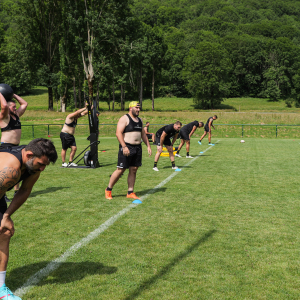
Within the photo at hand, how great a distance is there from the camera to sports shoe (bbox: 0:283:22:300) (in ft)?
10.4

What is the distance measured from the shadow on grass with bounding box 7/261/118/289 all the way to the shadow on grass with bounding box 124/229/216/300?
0.47m

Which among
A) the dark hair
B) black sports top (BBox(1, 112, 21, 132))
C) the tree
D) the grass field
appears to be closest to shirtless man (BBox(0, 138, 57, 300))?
the dark hair

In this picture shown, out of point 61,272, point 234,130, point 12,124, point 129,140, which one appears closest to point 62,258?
point 61,272

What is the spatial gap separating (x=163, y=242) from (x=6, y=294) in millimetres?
2233

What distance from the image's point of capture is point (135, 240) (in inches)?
192

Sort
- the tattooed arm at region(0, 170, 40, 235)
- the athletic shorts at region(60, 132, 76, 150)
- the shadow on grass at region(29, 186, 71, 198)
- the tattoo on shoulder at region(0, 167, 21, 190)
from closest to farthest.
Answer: the tattoo on shoulder at region(0, 167, 21, 190)
the tattooed arm at region(0, 170, 40, 235)
the shadow on grass at region(29, 186, 71, 198)
the athletic shorts at region(60, 132, 76, 150)

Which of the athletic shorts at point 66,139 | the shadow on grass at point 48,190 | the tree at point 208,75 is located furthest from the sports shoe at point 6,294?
the tree at point 208,75

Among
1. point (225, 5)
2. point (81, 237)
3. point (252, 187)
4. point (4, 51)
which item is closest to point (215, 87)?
point (4, 51)

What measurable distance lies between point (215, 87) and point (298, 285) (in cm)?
7356

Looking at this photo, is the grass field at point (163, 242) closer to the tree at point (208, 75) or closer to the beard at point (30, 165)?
the beard at point (30, 165)

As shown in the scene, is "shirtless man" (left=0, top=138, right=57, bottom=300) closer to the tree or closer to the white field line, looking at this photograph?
the white field line

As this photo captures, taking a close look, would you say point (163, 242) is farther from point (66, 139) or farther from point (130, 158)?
point (66, 139)

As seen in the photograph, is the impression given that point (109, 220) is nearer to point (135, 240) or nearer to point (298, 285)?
point (135, 240)

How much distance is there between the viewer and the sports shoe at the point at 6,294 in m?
3.17
